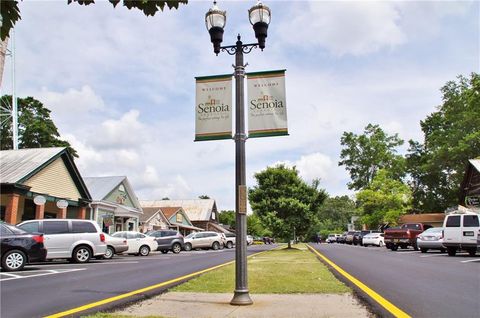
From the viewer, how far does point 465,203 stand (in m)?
39.3

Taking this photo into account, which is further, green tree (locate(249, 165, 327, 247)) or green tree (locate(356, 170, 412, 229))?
green tree (locate(356, 170, 412, 229))

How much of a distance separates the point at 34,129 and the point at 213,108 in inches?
1929

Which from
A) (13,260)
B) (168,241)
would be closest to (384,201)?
(168,241)

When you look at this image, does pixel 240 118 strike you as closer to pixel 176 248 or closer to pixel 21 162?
pixel 21 162

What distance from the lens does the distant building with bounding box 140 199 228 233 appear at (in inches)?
2645

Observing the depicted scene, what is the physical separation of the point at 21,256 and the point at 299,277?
848 centimetres

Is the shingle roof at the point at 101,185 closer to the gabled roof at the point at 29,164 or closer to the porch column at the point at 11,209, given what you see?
the gabled roof at the point at 29,164

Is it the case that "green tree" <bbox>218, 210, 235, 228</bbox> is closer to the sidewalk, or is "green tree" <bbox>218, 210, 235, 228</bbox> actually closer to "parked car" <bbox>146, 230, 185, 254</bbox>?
"parked car" <bbox>146, 230, 185, 254</bbox>

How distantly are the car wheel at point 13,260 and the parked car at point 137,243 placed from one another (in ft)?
40.3

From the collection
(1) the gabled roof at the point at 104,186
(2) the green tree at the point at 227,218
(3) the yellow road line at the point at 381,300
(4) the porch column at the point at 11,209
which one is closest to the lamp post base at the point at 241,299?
(3) the yellow road line at the point at 381,300

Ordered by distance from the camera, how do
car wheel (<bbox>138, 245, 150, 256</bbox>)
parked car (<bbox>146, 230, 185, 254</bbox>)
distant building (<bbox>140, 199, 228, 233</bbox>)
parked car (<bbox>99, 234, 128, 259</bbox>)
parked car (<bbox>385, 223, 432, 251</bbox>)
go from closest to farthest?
parked car (<bbox>99, 234, 128, 259</bbox>) < car wheel (<bbox>138, 245, 150, 256</bbox>) < parked car (<bbox>385, 223, 432, 251</bbox>) < parked car (<bbox>146, 230, 185, 254</bbox>) < distant building (<bbox>140, 199, 228, 233</bbox>)

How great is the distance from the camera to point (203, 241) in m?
36.5

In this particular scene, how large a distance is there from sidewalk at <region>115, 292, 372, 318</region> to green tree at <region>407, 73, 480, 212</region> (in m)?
43.7

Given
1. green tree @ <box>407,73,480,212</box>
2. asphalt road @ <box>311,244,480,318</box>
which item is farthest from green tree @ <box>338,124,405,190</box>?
asphalt road @ <box>311,244,480,318</box>
